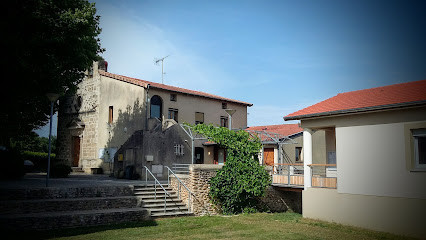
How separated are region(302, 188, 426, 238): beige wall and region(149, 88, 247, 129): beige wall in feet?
43.3

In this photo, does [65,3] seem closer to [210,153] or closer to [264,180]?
[264,180]

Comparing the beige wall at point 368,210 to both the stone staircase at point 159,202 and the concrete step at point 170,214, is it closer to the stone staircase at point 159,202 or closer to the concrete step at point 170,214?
the concrete step at point 170,214

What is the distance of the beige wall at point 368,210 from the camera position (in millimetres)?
9695

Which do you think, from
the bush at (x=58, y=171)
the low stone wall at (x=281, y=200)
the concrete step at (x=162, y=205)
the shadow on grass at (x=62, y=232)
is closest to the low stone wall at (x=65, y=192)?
the concrete step at (x=162, y=205)

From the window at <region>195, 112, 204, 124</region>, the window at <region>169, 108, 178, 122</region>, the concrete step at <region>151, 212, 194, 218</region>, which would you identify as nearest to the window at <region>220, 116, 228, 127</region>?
the window at <region>195, 112, 204, 124</region>

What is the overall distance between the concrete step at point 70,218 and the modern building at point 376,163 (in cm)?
635

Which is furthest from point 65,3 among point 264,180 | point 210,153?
point 210,153

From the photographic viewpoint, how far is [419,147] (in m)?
10.0

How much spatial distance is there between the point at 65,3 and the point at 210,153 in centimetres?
1525

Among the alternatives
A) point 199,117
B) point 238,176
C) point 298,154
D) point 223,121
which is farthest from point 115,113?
point 298,154

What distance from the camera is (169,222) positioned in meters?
11.3

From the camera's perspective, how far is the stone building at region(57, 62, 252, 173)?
22453 millimetres

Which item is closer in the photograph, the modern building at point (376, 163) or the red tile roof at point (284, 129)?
the modern building at point (376, 163)

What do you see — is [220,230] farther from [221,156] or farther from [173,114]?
[221,156]
